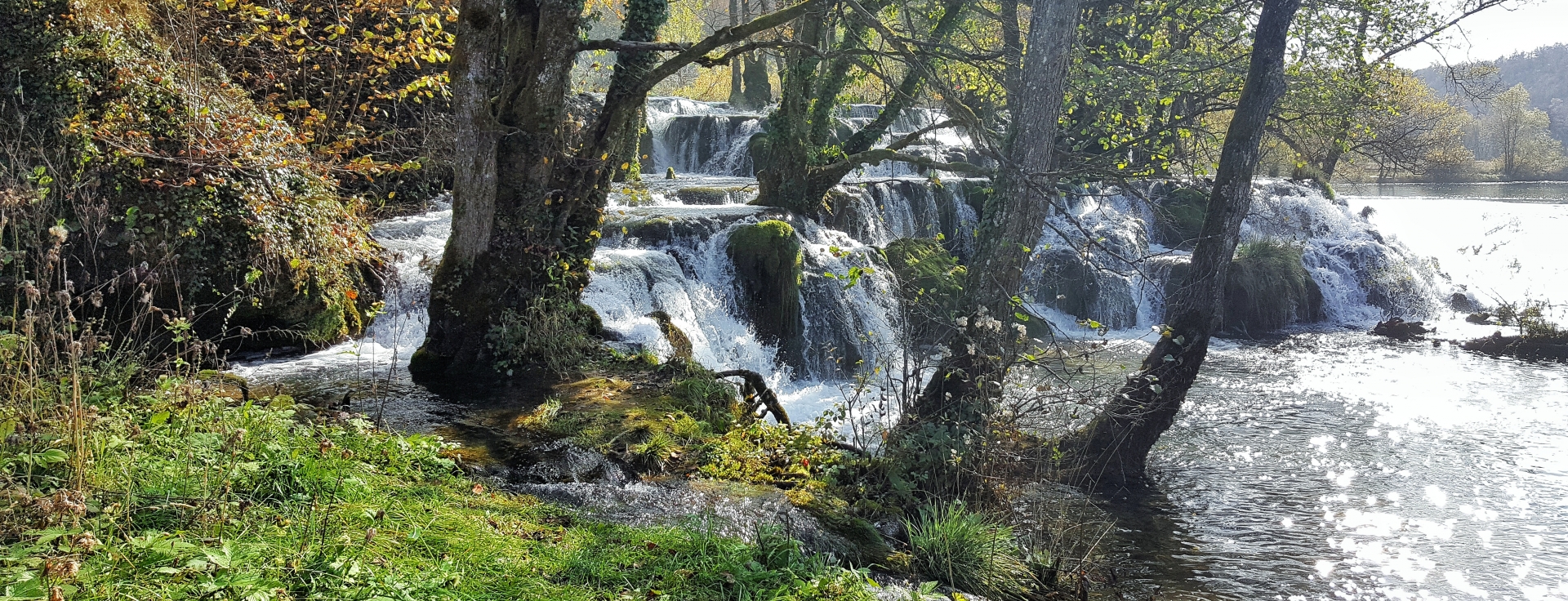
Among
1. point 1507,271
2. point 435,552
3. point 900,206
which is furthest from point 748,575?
point 1507,271

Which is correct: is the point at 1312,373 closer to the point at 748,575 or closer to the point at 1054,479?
the point at 1054,479

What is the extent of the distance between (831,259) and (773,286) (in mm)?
1479

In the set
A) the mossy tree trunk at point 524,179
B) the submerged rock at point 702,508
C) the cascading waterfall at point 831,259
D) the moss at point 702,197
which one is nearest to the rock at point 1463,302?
the cascading waterfall at point 831,259

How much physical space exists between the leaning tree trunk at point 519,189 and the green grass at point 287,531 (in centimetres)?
311

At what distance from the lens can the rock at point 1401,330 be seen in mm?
14792

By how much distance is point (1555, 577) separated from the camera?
634 cm

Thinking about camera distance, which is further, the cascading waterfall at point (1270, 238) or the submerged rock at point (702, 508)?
the cascading waterfall at point (1270, 238)

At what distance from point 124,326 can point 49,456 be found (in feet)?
15.5

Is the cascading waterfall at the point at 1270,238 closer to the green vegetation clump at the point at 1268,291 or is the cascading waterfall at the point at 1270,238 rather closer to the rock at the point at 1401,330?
the green vegetation clump at the point at 1268,291

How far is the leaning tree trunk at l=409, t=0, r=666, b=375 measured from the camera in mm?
6883

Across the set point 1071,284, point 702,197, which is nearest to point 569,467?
point 702,197

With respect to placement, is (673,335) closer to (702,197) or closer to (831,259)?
(831,259)

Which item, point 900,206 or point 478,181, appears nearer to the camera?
point 478,181

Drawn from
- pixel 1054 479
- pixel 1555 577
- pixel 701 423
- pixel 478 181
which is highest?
pixel 478 181
